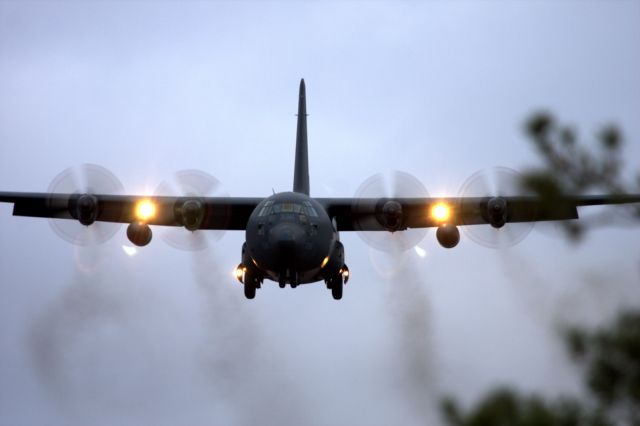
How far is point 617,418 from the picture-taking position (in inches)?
351

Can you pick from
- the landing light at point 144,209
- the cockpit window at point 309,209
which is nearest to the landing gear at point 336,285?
the cockpit window at point 309,209

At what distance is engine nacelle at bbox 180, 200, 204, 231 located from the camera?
102 feet

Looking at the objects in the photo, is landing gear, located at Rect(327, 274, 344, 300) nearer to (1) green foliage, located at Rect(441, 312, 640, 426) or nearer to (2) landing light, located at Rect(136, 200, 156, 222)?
(2) landing light, located at Rect(136, 200, 156, 222)

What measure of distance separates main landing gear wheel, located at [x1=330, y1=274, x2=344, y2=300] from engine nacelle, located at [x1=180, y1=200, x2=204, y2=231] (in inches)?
188

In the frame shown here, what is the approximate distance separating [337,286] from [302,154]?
6013mm

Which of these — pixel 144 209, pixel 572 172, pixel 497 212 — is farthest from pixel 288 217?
pixel 572 172

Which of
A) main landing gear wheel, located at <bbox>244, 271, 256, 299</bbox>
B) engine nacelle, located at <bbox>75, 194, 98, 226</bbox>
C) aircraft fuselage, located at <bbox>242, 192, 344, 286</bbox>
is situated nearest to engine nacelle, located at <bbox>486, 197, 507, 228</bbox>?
aircraft fuselage, located at <bbox>242, 192, 344, 286</bbox>

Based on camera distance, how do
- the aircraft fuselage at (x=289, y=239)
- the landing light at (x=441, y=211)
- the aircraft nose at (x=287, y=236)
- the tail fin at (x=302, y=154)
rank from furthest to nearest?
the tail fin at (x=302, y=154) < the landing light at (x=441, y=211) < the aircraft fuselage at (x=289, y=239) < the aircraft nose at (x=287, y=236)

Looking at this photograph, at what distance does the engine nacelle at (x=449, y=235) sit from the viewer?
101 feet

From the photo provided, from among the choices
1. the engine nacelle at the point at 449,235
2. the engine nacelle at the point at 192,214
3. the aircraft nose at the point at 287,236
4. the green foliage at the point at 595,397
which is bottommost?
the green foliage at the point at 595,397

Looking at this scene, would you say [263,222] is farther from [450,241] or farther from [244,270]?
[450,241]

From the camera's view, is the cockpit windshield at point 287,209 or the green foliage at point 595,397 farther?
the cockpit windshield at point 287,209

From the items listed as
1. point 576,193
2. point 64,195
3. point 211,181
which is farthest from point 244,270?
point 576,193

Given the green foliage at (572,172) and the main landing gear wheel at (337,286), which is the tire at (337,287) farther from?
the green foliage at (572,172)
